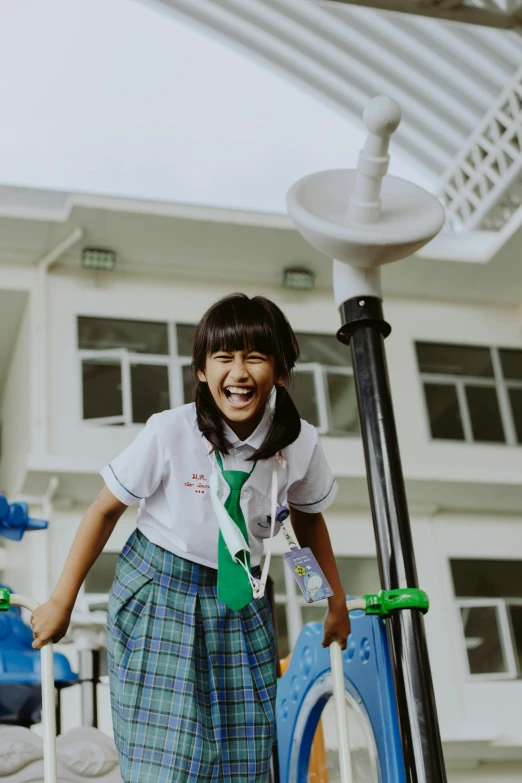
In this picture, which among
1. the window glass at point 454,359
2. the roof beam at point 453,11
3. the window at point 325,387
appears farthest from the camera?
the window glass at point 454,359

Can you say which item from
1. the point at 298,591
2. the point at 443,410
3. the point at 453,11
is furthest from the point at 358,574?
the point at 453,11

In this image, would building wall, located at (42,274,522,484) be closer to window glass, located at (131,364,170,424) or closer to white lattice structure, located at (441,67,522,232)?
window glass, located at (131,364,170,424)

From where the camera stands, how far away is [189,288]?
876cm

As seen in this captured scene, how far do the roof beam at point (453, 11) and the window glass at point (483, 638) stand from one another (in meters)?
4.86

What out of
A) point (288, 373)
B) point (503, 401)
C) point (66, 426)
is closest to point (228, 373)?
point (288, 373)

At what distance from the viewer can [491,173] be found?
8.80 meters

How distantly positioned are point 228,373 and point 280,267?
7111mm

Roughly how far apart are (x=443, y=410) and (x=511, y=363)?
36.8 inches

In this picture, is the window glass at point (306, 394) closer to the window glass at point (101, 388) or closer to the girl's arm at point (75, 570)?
the window glass at point (101, 388)

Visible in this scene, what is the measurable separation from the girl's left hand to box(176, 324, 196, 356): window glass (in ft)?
21.8

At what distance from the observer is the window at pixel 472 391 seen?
9.18m

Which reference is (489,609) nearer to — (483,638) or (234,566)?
(483,638)

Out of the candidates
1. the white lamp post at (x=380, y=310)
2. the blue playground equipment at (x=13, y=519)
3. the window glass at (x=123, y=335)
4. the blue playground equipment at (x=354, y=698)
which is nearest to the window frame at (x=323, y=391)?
the window glass at (x=123, y=335)

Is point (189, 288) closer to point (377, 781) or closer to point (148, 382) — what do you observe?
point (148, 382)
